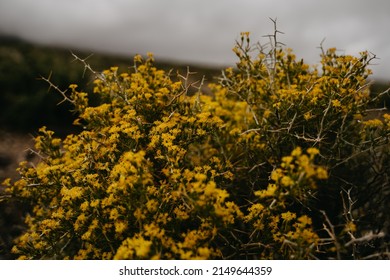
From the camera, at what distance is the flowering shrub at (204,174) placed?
2.63 metres

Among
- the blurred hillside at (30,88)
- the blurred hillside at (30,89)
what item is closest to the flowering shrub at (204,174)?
the blurred hillside at (30,88)

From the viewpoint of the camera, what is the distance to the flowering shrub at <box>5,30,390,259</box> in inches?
104

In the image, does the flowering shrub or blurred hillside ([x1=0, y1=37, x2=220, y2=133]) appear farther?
blurred hillside ([x1=0, y1=37, x2=220, y2=133])

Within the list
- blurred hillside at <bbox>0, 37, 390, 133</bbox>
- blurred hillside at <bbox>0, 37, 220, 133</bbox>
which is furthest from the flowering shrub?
blurred hillside at <bbox>0, 37, 390, 133</bbox>

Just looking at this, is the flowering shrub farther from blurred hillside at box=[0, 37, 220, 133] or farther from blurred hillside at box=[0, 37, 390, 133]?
blurred hillside at box=[0, 37, 390, 133]

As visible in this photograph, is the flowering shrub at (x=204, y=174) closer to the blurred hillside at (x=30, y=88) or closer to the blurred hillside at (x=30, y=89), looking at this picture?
the blurred hillside at (x=30, y=88)

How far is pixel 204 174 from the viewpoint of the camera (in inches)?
119

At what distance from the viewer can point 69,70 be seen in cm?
893

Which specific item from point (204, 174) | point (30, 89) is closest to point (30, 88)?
point (30, 89)

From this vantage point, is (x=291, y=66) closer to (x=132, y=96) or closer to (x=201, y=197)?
(x=132, y=96)

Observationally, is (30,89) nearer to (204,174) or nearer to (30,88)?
(30,88)
